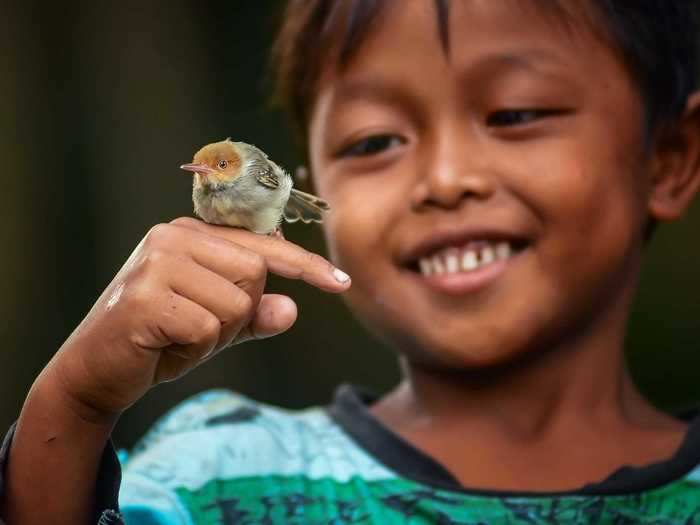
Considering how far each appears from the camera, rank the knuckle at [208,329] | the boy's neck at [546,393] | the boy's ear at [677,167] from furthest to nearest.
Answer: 1. the boy's ear at [677,167]
2. the boy's neck at [546,393]
3. the knuckle at [208,329]

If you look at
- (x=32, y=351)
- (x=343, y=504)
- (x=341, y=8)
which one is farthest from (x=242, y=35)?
(x=343, y=504)

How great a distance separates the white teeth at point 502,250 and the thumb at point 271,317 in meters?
0.60

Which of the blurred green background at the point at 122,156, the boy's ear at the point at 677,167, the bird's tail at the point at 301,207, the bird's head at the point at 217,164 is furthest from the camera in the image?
the blurred green background at the point at 122,156

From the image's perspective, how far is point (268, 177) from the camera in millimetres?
1345

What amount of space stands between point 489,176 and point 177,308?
71cm

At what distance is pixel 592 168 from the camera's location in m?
1.79

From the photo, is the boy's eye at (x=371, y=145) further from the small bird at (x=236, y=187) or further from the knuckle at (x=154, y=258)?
the knuckle at (x=154, y=258)

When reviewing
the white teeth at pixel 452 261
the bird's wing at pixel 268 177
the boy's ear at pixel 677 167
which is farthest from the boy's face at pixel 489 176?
the bird's wing at pixel 268 177

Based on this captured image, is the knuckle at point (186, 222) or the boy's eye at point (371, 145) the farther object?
the boy's eye at point (371, 145)

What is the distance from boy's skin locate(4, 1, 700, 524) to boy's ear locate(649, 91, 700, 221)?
0.02m

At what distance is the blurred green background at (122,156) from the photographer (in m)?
3.09

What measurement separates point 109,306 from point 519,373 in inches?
34.4

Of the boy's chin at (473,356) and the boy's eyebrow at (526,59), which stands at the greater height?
the boy's eyebrow at (526,59)

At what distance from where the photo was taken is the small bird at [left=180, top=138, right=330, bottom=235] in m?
1.31
